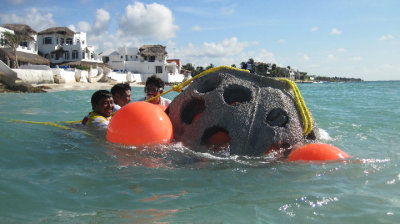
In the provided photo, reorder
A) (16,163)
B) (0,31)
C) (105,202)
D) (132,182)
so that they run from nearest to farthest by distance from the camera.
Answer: (105,202) < (132,182) < (16,163) < (0,31)

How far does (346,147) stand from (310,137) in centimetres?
162

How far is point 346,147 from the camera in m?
6.80

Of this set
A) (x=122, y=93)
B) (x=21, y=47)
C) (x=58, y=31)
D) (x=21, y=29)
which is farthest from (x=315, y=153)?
(x=58, y=31)

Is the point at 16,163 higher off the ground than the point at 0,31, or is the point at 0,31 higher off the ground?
the point at 0,31

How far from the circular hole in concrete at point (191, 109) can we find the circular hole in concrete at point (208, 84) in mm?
214

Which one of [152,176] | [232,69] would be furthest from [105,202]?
[232,69]

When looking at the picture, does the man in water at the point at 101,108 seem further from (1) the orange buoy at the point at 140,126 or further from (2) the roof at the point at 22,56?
(2) the roof at the point at 22,56

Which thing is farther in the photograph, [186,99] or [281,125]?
[186,99]

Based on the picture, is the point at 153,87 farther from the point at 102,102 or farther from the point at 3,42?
the point at 3,42

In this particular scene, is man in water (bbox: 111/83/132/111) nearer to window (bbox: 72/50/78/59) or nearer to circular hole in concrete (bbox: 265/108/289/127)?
circular hole in concrete (bbox: 265/108/289/127)

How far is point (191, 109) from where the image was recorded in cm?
621

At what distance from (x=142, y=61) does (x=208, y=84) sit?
57.0m

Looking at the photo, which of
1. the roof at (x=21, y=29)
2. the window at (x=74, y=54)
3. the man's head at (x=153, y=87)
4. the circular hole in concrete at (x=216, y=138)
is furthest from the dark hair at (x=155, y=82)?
the window at (x=74, y=54)

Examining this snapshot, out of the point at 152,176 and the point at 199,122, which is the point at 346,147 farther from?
the point at 152,176
